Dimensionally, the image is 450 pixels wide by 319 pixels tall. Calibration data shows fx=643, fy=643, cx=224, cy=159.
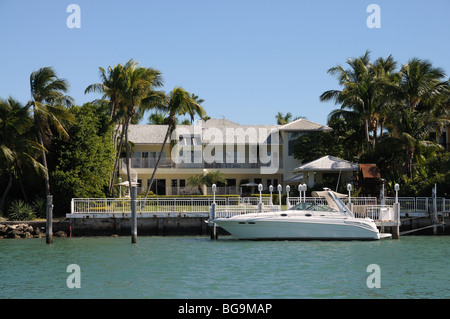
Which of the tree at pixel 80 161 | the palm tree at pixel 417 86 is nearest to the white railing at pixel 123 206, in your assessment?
the tree at pixel 80 161

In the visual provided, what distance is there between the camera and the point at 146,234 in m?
36.9

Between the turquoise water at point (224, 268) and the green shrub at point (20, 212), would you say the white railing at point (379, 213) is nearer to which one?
the turquoise water at point (224, 268)

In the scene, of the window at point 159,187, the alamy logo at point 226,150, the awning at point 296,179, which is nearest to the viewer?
the awning at point 296,179

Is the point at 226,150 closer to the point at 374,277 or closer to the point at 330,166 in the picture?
the point at 330,166

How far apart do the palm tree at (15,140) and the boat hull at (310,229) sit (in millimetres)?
14667

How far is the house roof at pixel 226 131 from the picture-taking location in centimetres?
5934

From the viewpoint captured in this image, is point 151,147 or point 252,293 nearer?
point 252,293

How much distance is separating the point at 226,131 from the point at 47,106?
2433 centimetres

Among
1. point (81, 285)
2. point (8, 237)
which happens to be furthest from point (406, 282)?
point (8, 237)

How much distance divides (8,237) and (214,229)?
11.8 metres

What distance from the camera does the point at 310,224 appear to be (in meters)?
32.2

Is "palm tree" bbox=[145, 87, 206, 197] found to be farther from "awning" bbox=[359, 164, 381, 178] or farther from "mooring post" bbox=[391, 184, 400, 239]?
"mooring post" bbox=[391, 184, 400, 239]

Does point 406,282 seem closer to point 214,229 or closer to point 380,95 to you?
point 214,229

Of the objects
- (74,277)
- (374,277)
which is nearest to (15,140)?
(74,277)
